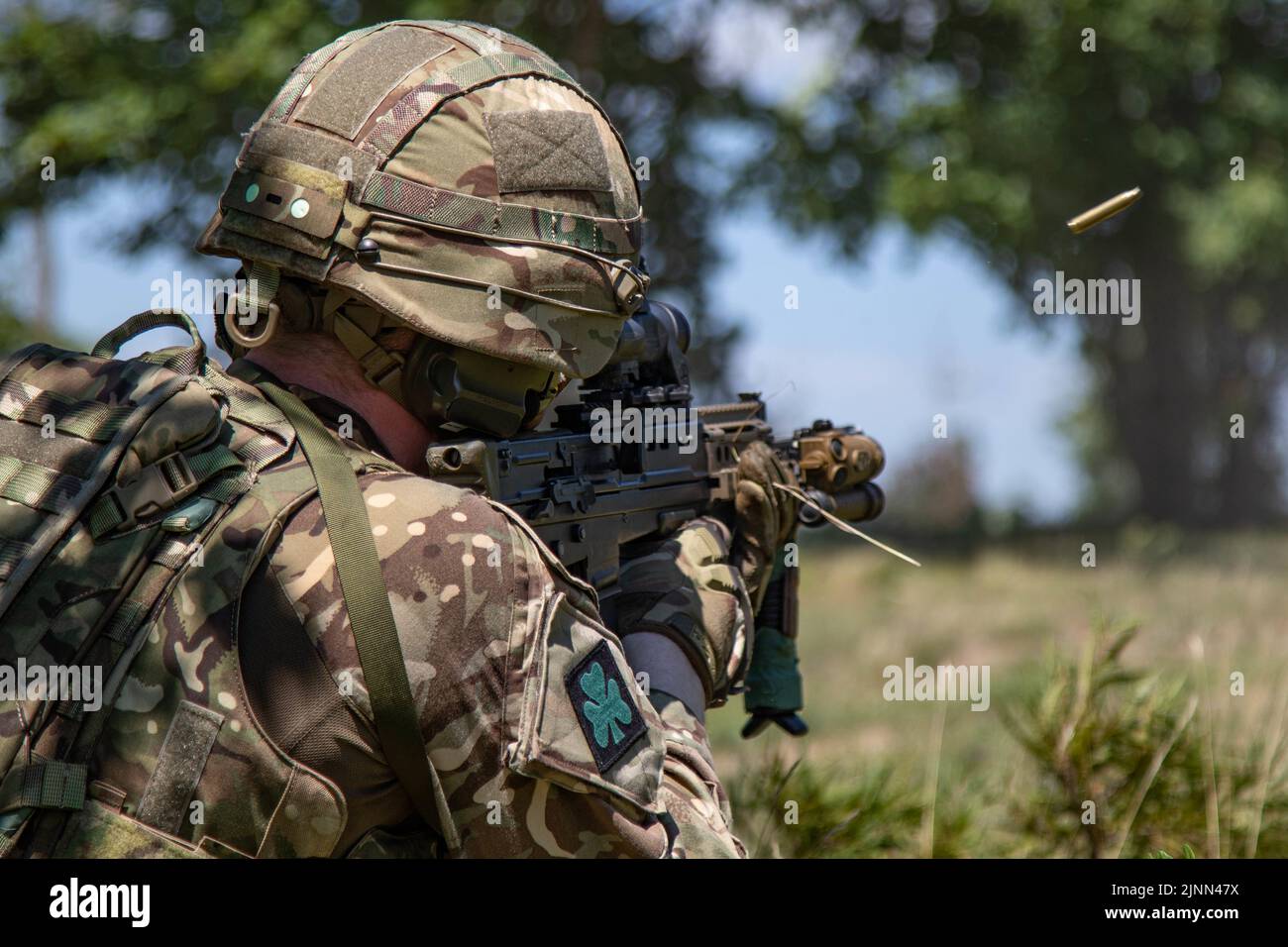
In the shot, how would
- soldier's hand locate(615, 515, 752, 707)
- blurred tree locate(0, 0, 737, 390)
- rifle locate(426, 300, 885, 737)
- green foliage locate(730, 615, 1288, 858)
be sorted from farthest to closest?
blurred tree locate(0, 0, 737, 390) < green foliage locate(730, 615, 1288, 858) < soldier's hand locate(615, 515, 752, 707) < rifle locate(426, 300, 885, 737)

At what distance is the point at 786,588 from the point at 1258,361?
29.0 m

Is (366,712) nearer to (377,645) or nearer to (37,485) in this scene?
(377,645)

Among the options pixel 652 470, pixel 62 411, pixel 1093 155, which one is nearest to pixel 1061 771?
pixel 652 470

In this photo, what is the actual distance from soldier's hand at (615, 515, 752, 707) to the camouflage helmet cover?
724 mm

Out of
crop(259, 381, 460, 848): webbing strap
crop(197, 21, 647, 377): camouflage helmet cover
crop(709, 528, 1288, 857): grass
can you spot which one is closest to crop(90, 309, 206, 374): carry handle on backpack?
crop(197, 21, 647, 377): camouflage helmet cover

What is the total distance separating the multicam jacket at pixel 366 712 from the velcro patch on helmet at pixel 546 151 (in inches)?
27.0

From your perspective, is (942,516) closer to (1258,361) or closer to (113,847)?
(1258,361)

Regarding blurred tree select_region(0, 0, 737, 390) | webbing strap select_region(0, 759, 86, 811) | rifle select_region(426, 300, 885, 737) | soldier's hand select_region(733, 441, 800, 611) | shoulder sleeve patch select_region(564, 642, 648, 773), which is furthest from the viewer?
blurred tree select_region(0, 0, 737, 390)

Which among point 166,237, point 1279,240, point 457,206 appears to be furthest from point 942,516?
point 457,206

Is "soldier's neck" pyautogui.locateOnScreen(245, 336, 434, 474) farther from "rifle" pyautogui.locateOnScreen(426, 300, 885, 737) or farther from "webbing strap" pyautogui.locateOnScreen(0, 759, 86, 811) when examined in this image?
"webbing strap" pyautogui.locateOnScreen(0, 759, 86, 811)

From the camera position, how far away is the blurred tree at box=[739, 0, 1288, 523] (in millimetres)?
15797

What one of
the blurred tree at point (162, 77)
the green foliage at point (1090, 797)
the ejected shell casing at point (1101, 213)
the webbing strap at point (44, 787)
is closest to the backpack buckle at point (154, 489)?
the webbing strap at point (44, 787)

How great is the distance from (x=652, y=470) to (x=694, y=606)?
50cm
